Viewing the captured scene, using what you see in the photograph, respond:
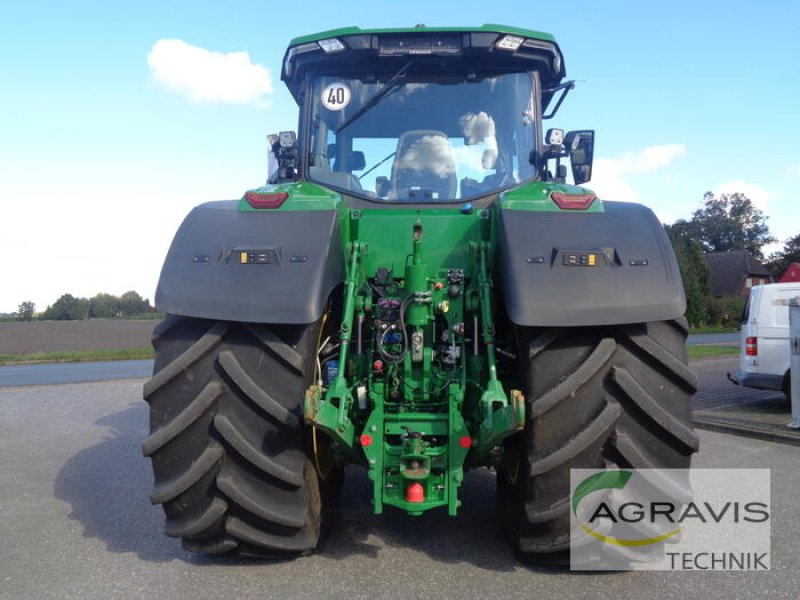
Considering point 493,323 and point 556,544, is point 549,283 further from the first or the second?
point 556,544

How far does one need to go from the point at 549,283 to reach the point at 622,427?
767 millimetres

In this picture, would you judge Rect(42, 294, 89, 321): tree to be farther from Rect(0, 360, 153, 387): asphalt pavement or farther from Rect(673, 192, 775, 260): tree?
Rect(673, 192, 775, 260): tree

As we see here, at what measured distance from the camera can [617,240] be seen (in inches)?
132

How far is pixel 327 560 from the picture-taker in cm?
373

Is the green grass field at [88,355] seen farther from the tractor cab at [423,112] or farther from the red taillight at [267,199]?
the red taillight at [267,199]

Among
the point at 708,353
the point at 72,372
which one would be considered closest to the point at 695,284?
the point at 708,353

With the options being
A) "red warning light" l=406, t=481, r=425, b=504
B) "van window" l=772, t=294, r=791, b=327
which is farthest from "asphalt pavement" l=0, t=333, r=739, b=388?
"red warning light" l=406, t=481, r=425, b=504

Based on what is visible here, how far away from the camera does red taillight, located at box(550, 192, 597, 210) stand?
361 cm

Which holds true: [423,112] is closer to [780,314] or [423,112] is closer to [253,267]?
[253,267]

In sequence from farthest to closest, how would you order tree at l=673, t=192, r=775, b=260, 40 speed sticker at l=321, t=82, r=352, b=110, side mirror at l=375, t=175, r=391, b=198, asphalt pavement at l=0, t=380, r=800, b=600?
tree at l=673, t=192, r=775, b=260 < 40 speed sticker at l=321, t=82, r=352, b=110 < side mirror at l=375, t=175, r=391, b=198 < asphalt pavement at l=0, t=380, r=800, b=600

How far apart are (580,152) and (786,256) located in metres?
69.2

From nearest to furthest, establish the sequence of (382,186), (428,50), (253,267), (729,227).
→ 1. (253,267)
2. (428,50)
3. (382,186)
4. (729,227)

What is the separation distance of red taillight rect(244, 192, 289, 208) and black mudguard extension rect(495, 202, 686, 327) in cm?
120

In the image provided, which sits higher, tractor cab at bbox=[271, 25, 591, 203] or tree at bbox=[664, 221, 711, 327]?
tractor cab at bbox=[271, 25, 591, 203]
